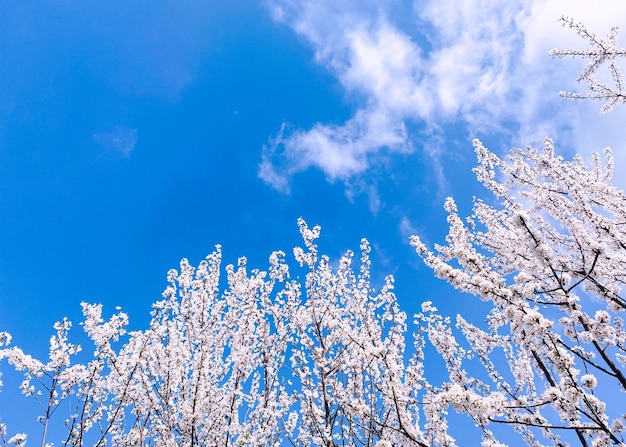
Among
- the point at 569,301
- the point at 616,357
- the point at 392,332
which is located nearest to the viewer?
the point at 569,301

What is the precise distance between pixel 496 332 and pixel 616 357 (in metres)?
1.75

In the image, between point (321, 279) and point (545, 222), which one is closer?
point (545, 222)

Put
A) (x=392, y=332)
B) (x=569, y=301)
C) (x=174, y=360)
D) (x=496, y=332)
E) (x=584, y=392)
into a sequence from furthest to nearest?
(x=392, y=332), (x=174, y=360), (x=496, y=332), (x=569, y=301), (x=584, y=392)

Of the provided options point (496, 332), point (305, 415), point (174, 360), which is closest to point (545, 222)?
point (496, 332)

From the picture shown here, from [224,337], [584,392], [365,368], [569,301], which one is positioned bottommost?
[584,392]

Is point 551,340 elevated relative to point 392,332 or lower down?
lower down

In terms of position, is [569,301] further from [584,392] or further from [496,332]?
[496,332]

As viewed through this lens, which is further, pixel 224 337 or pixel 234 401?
pixel 224 337

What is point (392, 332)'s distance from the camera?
740 cm

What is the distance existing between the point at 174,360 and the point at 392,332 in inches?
167

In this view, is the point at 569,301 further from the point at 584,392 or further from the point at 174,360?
the point at 174,360

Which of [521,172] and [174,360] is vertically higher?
[521,172]

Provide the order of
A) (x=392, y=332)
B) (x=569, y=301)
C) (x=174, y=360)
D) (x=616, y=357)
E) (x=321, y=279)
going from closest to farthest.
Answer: (x=569, y=301) → (x=616, y=357) → (x=174, y=360) → (x=392, y=332) → (x=321, y=279)

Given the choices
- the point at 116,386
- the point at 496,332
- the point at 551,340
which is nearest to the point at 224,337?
the point at 116,386
